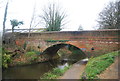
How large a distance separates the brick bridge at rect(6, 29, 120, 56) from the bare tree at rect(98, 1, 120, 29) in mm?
8635

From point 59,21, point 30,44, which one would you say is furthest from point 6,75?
point 59,21

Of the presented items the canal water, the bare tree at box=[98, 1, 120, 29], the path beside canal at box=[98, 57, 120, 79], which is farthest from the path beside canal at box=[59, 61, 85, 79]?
the bare tree at box=[98, 1, 120, 29]

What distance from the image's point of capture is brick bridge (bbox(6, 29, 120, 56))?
28.7ft

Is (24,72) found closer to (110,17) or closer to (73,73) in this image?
(73,73)

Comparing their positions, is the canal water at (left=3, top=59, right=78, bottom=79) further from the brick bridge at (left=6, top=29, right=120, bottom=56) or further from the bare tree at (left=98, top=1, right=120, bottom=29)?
the bare tree at (left=98, top=1, right=120, bottom=29)

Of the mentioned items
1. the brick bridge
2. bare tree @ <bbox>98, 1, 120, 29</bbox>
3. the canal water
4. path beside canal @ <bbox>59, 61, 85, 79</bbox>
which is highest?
bare tree @ <bbox>98, 1, 120, 29</bbox>

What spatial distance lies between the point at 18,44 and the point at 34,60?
11.6 ft

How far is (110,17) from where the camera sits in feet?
55.8

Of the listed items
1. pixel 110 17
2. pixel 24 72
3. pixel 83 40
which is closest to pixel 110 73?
pixel 83 40

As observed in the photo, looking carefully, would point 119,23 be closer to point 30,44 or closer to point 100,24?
point 100,24

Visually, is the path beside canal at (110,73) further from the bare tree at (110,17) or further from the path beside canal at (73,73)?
the bare tree at (110,17)

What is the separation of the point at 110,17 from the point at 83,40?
33.7ft

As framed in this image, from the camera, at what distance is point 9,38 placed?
40.5ft

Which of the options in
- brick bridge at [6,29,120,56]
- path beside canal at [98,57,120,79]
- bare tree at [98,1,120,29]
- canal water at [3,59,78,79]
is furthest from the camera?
bare tree at [98,1,120,29]
